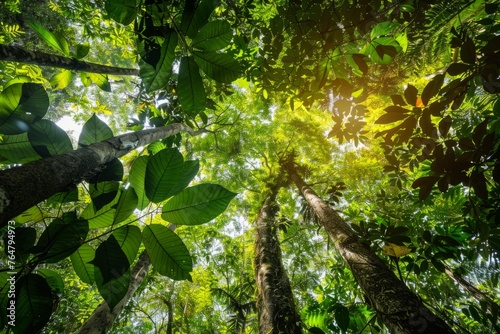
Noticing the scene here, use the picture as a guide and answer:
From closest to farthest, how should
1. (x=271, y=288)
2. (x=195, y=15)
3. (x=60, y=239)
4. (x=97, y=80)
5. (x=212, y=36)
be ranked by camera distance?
(x=60, y=239) < (x=195, y=15) < (x=212, y=36) < (x=97, y=80) < (x=271, y=288)

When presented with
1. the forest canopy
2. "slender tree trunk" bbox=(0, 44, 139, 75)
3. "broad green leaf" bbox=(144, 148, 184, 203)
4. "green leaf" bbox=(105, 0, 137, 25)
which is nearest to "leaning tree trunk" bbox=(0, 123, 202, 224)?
the forest canopy

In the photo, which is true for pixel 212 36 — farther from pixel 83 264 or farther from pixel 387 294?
pixel 387 294

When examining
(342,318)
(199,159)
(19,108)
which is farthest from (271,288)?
(19,108)

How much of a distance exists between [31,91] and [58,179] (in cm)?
48

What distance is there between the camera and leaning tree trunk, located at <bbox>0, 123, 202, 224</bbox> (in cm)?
61

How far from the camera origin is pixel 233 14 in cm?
257

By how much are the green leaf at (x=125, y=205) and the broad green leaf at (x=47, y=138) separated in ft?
1.09

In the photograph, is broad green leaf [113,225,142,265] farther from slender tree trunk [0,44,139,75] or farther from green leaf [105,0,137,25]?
slender tree trunk [0,44,139,75]

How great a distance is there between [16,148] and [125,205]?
534 millimetres

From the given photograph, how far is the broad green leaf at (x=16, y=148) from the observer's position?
3.21 feet

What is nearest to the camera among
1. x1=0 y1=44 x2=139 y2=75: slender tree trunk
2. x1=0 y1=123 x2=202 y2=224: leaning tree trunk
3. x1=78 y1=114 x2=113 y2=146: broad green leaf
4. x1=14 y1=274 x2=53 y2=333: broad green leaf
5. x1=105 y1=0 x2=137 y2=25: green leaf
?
x1=0 y1=123 x2=202 y2=224: leaning tree trunk

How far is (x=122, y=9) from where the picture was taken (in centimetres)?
96

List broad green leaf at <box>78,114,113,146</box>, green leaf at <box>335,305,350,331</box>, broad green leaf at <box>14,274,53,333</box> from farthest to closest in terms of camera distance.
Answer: green leaf at <box>335,305,350,331</box> → broad green leaf at <box>78,114,113,146</box> → broad green leaf at <box>14,274,53,333</box>

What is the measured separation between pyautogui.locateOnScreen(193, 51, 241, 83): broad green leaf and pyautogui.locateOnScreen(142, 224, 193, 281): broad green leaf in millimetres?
787
